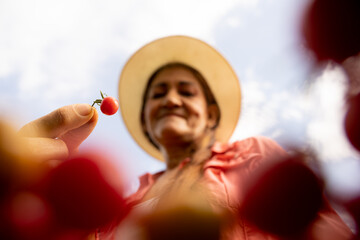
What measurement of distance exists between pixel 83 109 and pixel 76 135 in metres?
0.04

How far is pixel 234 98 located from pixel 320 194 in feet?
2.92

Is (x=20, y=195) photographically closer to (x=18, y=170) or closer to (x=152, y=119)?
(x=18, y=170)

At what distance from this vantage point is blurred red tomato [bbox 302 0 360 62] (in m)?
0.19

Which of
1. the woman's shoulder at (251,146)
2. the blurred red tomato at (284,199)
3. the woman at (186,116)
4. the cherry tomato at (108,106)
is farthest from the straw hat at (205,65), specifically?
the blurred red tomato at (284,199)

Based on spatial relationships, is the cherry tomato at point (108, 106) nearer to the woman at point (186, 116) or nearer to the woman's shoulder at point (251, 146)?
the woman at point (186, 116)

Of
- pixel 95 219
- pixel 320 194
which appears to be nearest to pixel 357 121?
pixel 320 194

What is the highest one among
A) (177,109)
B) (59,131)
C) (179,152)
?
(59,131)

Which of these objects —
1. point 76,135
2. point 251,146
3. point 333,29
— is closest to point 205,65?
point 251,146

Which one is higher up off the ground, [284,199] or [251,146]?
[284,199]

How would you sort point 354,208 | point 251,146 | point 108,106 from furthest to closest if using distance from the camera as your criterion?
1. point 251,146
2. point 108,106
3. point 354,208

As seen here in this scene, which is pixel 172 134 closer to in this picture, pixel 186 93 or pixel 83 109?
pixel 186 93

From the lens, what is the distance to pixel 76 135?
0.37 meters

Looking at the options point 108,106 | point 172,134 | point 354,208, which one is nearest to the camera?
point 354,208

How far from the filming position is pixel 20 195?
0.23 m
